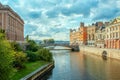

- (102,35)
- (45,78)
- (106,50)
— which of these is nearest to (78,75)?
(45,78)

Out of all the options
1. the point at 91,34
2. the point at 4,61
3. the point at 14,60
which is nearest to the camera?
the point at 4,61

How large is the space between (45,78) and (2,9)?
3242cm

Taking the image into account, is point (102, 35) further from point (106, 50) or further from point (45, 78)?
point (45, 78)

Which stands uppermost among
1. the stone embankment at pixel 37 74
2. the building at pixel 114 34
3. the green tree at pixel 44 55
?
the building at pixel 114 34

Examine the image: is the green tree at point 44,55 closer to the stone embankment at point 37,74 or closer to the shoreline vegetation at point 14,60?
the shoreline vegetation at point 14,60

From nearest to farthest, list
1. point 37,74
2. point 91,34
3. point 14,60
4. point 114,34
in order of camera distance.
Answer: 1. point 14,60
2. point 37,74
3. point 114,34
4. point 91,34

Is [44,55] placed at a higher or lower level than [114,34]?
lower

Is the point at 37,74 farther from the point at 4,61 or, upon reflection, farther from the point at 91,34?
the point at 91,34

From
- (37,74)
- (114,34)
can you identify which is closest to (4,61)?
(37,74)

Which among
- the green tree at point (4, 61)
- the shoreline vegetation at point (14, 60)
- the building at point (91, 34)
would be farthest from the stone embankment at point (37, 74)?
the building at point (91, 34)

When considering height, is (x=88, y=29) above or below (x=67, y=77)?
above

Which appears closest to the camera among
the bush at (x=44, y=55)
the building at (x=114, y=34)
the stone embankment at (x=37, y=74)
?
the stone embankment at (x=37, y=74)

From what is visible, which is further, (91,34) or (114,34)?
(91,34)

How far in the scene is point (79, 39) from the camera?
172m
